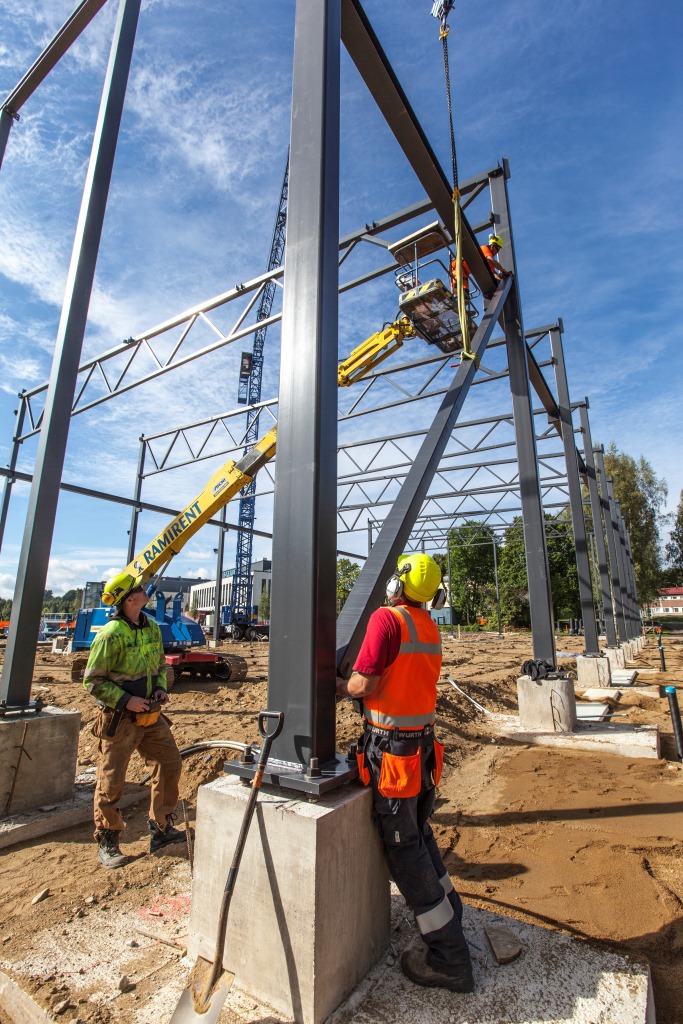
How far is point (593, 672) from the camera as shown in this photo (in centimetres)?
1163

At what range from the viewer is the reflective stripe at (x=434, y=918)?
7.16 feet

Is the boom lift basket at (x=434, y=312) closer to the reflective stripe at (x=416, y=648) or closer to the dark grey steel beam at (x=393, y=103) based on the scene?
the dark grey steel beam at (x=393, y=103)

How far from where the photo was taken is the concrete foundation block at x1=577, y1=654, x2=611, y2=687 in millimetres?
11609

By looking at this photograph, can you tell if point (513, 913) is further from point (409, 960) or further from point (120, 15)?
point (120, 15)

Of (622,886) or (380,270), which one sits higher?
(380,270)

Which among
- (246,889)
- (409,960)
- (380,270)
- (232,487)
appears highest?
(380,270)

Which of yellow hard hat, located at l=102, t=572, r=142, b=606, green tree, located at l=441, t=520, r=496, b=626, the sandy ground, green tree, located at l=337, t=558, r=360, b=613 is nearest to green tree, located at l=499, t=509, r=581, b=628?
green tree, located at l=441, t=520, r=496, b=626

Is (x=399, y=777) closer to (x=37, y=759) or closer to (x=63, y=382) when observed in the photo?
(x=37, y=759)

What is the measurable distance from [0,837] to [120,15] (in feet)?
25.6

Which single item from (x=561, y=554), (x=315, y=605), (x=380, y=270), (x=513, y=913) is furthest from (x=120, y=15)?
(x=561, y=554)

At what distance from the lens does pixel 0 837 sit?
3.90 metres

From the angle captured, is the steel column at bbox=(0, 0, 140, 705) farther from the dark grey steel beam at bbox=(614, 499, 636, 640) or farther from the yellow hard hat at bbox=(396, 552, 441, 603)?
the dark grey steel beam at bbox=(614, 499, 636, 640)

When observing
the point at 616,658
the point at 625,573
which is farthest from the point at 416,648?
the point at 625,573

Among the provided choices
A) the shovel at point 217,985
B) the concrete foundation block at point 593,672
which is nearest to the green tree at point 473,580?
the concrete foundation block at point 593,672
